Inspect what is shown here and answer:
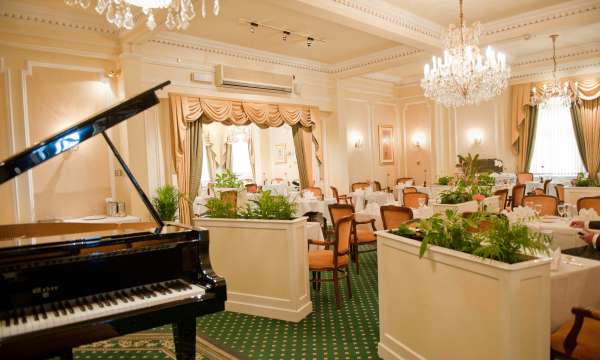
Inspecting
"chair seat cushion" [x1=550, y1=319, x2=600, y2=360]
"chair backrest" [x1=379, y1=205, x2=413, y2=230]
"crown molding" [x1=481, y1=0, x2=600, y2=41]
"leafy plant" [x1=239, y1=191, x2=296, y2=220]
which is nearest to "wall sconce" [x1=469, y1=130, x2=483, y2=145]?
"crown molding" [x1=481, y1=0, x2=600, y2=41]

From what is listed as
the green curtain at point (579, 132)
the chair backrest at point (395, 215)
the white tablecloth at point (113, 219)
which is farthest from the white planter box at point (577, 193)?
the white tablecloth at point (113, 219)

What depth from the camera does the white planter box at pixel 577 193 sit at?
627cm

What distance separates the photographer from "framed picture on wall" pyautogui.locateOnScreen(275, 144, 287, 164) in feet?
47.7

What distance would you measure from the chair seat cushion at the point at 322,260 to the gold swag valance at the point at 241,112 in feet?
14.2

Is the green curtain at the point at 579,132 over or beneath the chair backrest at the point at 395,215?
over

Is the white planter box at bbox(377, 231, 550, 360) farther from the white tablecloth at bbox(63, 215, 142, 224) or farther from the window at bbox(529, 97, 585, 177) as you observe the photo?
the window at bbox(529, 97, 585, 177)

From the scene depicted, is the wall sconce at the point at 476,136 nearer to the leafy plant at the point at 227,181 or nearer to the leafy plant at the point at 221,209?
the leafy plant at the point at 227,181

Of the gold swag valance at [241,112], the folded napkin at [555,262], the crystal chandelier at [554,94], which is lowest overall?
the folded napkin at [555,262]

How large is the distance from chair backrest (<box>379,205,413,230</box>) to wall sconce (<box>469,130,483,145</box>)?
7.50 m

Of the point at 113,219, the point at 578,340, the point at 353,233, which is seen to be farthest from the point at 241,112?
the point at 578,340

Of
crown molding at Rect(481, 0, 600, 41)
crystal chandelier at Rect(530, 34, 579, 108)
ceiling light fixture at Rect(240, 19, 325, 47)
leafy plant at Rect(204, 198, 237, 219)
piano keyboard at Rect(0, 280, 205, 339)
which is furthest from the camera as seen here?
crystal chandelier at Rect(530, 34, 579, 108)

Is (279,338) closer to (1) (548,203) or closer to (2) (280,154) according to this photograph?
(1) (548,203)

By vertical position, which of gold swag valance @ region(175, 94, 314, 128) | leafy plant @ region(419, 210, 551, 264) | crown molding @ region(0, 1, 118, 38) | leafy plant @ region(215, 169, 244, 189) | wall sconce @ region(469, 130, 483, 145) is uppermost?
crown molding @ region(0, 1, 118, 38)

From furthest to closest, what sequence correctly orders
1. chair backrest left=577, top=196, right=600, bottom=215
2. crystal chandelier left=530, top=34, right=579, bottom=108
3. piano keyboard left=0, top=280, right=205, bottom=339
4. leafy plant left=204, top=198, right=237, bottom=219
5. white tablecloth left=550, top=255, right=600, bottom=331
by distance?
crystal chandelier left=530, top=34, right=579, bottom=108 < chair backrest left=577, top=196, right=600, bottom=215 < leafy plant left=204, top=198, right=237, bottom=219 < white tablecloth left=550, top=255, right=600, bottom=331 < piano keyboard left=0, top=280, right=205, bottom=339
